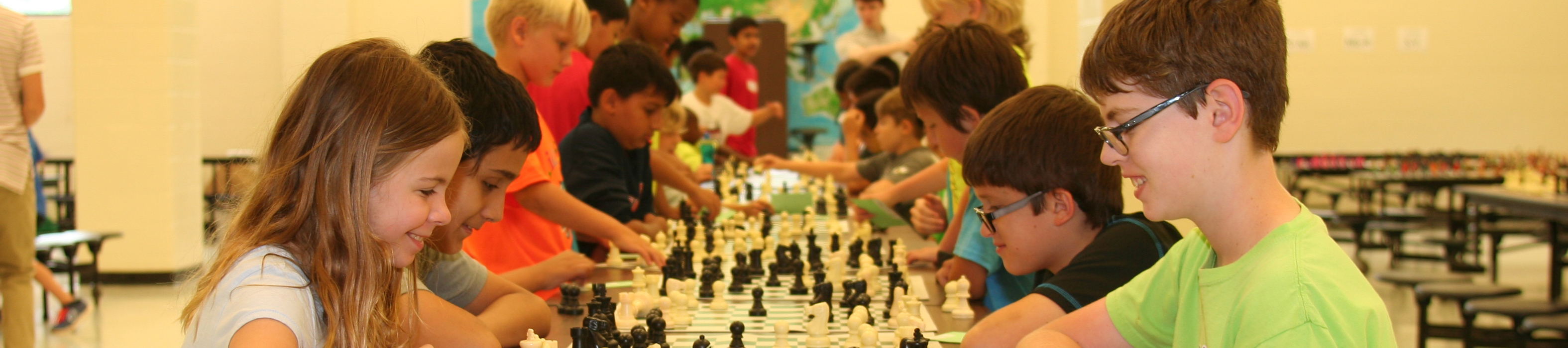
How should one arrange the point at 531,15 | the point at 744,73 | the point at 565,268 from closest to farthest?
the point at 565,268
the point at 531,15
the point at 744,73

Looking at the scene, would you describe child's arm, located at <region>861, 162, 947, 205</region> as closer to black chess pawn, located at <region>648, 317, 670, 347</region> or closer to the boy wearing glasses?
black chess pawn, located at <region>648, 317, 670, 347</region>

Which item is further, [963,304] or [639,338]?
[963,304]

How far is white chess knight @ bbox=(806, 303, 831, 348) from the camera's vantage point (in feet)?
5.59

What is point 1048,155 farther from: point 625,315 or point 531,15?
point 531,15

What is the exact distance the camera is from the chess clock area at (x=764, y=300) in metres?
1.69

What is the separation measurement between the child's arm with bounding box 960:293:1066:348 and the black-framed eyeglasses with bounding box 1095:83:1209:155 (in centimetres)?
45

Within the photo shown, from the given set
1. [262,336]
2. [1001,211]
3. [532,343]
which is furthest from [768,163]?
[262,336]

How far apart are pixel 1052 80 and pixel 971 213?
5063 mm

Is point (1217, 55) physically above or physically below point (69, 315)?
above

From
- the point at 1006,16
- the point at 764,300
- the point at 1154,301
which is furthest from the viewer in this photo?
the point at 1006,16

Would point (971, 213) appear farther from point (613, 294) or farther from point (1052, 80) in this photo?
point (1052, 80)

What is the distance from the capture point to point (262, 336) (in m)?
1.12

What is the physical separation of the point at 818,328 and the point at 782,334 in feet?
0.21

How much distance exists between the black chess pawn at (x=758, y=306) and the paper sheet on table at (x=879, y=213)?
4.30ft
